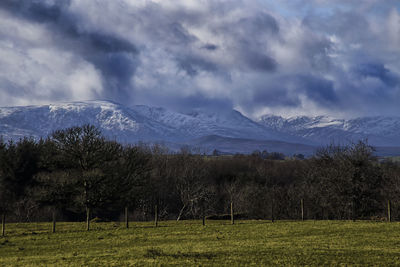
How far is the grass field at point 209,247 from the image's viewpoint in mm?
21297

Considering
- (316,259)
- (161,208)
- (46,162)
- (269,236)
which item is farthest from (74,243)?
(161,208)

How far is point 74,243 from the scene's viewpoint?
31547mm

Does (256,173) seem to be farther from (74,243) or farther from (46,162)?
(74,243)

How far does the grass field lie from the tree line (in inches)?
265

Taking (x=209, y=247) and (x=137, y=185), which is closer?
(x=209, y=247)

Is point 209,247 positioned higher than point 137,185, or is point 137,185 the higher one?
point 137,185

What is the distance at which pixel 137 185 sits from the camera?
80.3 meters

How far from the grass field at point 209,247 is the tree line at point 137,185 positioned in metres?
6.74

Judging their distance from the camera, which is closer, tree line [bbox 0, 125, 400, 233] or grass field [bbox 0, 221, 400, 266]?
grass field [bbox 0, 221, 400, 266]

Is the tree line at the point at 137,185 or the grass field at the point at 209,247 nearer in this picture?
the grass field at the point at 209,247

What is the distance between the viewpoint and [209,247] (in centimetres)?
2675

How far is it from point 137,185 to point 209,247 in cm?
5506

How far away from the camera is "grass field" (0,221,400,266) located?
21.3 meters

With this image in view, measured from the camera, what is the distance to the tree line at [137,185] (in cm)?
5412
